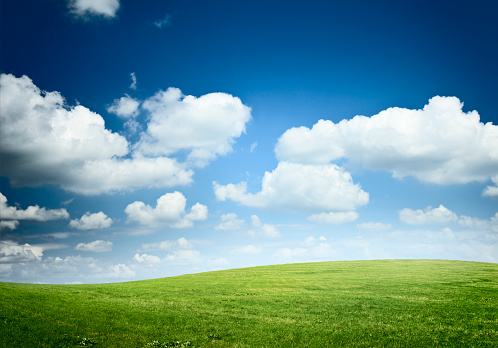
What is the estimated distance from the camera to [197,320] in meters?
29.5

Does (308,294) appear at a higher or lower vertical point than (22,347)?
lower

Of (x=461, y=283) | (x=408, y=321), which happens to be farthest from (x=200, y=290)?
(x=461, y=283)

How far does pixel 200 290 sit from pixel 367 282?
3079 centimetres

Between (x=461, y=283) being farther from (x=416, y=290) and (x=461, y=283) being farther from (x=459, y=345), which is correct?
(x=459, y=345)

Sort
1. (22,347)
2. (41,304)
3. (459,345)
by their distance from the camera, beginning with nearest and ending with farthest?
(22,347) → (459,345) → (41,304)

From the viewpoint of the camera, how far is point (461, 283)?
178 feet

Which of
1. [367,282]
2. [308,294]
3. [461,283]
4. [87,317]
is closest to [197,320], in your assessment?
[87,317]

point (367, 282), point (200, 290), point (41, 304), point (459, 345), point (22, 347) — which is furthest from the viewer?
point (367, 282)

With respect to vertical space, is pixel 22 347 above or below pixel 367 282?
above

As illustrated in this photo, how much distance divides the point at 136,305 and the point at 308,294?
24431 mm

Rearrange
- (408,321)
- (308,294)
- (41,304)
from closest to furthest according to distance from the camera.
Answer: (408,321) → (41,304) → (308,294)

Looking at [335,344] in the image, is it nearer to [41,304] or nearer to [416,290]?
[41,304]

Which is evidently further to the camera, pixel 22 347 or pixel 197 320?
pixel 197 320

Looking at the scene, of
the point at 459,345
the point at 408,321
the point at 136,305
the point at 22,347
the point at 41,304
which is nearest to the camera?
the point at 22,347
